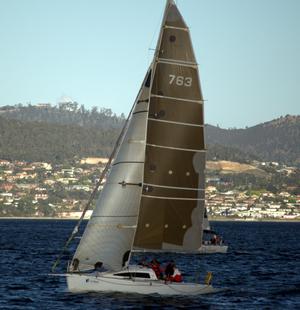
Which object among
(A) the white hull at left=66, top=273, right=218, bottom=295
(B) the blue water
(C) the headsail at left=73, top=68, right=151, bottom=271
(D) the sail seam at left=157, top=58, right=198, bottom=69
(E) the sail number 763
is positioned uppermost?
(D) the sail seam at left=157, top=58, right=198, bottom=69

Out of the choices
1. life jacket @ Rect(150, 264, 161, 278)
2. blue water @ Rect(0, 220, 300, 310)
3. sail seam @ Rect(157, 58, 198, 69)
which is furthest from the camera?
life jacket @ Rect(150, 264, 161, 278)

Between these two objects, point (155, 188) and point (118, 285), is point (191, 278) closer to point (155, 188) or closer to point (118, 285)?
point (118, 285)

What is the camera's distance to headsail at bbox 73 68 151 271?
52500mm

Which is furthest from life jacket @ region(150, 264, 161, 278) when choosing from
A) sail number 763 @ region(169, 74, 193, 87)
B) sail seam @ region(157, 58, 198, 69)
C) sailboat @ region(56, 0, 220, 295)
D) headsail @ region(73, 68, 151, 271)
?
sail seam @ region(157, 58, 198, 69)

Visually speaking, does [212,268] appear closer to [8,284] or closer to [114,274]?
[8,284]

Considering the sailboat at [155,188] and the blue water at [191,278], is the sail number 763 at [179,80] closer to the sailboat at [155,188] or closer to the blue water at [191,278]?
the sailboat at [155,188]

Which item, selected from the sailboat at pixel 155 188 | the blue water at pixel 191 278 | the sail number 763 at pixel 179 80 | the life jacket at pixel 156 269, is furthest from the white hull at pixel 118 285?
the sail number 763 at pixel 179 80

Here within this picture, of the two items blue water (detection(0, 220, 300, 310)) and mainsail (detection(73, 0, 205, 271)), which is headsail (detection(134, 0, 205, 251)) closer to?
mainsail (detection(73, 0, 205, 271))

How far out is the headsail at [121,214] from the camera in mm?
52500

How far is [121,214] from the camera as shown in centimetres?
5272

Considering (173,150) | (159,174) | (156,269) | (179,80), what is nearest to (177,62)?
(179,80)

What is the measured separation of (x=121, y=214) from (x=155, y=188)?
7.62ft

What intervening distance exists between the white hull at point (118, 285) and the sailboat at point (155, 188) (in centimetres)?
5

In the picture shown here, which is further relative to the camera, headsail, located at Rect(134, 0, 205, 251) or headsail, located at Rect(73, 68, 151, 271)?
headsail, located at Rect(73, 68, 151, 271)
